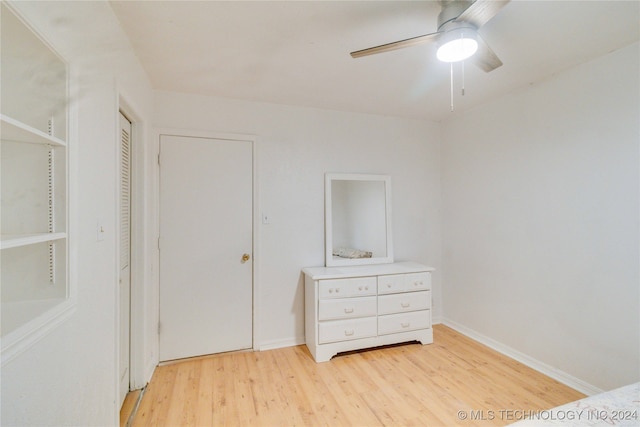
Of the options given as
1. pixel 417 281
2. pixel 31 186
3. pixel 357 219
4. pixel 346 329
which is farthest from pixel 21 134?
pixel 417 281

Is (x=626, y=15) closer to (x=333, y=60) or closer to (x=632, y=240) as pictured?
(x=632, y=240)

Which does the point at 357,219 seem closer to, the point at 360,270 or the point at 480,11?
the point at 360,270

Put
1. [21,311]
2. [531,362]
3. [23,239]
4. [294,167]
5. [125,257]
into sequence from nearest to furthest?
[23,239], [21,311], [125,257], [531,362], [294,167]

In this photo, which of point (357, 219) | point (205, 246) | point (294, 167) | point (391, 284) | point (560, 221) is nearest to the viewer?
point (560, 221)

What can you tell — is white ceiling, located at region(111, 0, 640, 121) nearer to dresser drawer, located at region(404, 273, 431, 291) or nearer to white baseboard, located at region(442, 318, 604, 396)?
dresser drawer, located at region(404, 273, 431, 291)

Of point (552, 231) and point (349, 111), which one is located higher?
point (349, 111)

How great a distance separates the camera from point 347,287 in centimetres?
268

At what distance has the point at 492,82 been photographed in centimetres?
246

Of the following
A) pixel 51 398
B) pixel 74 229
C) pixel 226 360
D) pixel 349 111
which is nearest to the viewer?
pixel 51 398

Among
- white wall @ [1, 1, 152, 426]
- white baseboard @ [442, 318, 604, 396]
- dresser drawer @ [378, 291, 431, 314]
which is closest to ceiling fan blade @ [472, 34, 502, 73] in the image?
white wall @ [1, 1, 152, 426]

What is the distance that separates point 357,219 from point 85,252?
237 centimetres

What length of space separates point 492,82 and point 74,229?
116 inches

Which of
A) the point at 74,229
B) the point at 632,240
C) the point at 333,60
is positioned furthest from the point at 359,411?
the point at 333,60

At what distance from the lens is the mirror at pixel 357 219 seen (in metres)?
3.04
